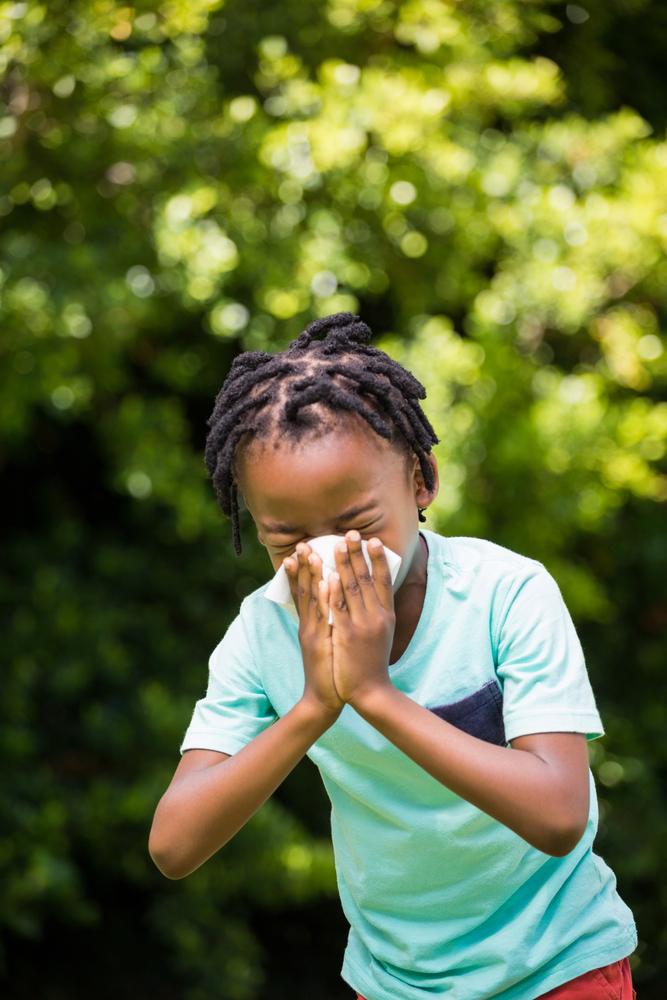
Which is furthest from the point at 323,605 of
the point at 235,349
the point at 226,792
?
the point at 235,349

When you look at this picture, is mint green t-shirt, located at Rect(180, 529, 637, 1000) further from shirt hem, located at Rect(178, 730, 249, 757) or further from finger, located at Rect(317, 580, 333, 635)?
finger, located at Rect(317, 580, 333, 635)

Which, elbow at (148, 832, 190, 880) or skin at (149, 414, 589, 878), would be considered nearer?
skin at (149, 414, 589, 878)

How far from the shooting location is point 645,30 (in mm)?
5504

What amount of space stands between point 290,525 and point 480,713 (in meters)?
0.35

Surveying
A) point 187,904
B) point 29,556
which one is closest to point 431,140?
point 29,556

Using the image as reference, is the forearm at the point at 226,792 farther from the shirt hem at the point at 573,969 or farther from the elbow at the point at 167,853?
the shirt hem at the point at 573,969

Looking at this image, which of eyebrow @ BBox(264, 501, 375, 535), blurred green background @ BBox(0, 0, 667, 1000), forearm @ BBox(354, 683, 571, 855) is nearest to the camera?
forearm @ BBox(354, 683, 571, 855)

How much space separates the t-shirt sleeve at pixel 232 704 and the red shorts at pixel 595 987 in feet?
1.70

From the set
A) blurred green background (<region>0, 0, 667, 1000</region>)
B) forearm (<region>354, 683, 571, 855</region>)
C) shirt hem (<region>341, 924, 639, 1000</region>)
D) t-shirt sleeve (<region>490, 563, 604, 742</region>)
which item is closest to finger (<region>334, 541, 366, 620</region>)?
forearm (<region>354, 683, 571, 855</region>)

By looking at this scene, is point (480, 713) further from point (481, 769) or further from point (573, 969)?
point (573, 969)

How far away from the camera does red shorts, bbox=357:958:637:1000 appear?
1.72m

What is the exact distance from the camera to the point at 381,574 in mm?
1620

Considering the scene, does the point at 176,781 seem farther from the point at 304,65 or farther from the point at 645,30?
the point at 645,30

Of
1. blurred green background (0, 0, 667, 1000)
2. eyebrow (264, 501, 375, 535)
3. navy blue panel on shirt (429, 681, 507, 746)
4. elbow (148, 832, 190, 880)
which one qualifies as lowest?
blurred green background (0, 0, 667, 1000)
